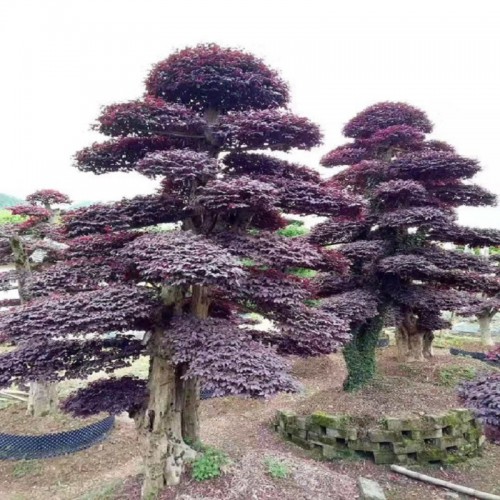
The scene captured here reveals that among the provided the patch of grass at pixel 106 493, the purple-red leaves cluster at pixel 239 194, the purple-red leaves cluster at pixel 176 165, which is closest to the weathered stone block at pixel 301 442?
the patch of grass at pixel 106 493

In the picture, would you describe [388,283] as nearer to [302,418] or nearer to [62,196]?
[302,418]

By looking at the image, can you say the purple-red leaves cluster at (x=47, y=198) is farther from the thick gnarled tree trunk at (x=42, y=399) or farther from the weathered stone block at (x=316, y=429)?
the weathered stone block at (x=316, y=429)

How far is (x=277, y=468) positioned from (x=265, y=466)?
158mm

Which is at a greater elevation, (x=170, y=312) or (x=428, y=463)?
(x=170, y=312)

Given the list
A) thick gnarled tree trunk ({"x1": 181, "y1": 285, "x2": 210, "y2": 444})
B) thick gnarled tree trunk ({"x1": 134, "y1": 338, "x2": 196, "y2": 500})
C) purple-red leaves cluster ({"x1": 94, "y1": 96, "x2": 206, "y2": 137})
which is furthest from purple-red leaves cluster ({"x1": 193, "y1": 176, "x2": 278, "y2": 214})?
thick gnarled tree trunk ({"x1": 134, "y1": 338, "x2": 196, "y2": 500})

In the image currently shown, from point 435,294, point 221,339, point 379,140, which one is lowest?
point 221,339

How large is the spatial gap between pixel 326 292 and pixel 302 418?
2603 mm

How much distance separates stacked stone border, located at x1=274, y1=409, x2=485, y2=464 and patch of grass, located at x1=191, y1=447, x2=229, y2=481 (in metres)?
2.55

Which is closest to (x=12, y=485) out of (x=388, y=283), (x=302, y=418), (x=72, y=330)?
(x=72, y=330)

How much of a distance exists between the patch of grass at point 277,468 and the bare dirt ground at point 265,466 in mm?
55

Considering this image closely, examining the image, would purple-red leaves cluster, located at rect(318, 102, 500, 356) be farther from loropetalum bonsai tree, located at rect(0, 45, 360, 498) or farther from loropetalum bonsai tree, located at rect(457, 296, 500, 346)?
loropetalum bonsai tree, located at rect(0, 45, 360, 498)

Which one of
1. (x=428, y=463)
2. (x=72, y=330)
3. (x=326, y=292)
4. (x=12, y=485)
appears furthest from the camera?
(x=326, y=292)

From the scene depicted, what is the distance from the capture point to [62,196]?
859 centimetres

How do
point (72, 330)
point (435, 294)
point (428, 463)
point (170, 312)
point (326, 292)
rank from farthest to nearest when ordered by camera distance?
point (326, 292)
point (435, 294)
point (428, 463)
point (170, 312)
point (72, 330)
